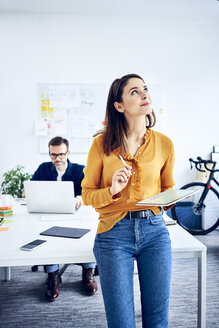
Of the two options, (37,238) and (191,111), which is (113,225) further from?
(191,111)

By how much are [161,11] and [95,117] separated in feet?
4.80

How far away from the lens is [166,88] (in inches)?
147

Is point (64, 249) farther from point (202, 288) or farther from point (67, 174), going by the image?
point (67, 174)

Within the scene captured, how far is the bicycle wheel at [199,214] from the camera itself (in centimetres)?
360

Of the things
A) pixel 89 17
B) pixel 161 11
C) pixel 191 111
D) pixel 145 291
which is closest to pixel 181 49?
pixel 161 11

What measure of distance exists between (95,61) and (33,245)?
2.78 metres

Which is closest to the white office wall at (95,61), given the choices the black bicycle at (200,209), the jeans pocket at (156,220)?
the black bicycle at (200,209)

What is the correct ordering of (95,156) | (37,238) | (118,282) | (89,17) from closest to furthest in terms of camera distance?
(118,282), (95,156), (37,238), (89,17)

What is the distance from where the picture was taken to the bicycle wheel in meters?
3.60

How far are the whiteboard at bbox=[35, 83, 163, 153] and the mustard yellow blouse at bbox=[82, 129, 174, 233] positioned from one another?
2.36m

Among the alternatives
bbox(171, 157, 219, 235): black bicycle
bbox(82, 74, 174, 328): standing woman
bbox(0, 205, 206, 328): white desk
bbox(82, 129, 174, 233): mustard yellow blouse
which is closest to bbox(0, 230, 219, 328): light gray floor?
bbox(0, 205, 206, 328): white desk

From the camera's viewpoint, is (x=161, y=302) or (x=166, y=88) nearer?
(x=161, y=302)

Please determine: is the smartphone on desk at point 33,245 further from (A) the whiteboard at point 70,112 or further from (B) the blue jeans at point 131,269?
(A) the whiteboard at point 70,112

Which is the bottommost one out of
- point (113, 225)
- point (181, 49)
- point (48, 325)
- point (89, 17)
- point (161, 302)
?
point (48, 325)
